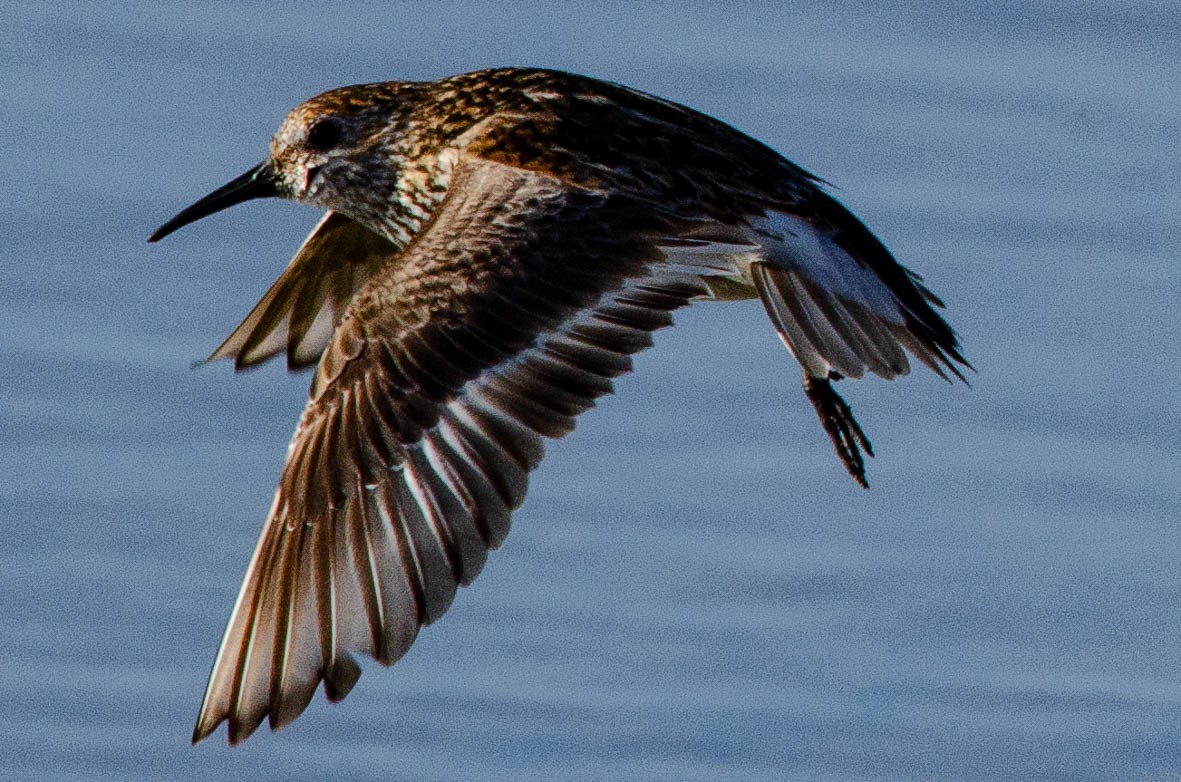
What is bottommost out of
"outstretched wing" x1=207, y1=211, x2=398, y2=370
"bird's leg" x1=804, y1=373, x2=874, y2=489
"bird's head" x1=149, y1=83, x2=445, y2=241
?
"outstretched wing" x1=207, y1=211, x2=398, y2=370

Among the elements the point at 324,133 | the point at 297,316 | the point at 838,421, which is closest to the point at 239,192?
the point at 324,133

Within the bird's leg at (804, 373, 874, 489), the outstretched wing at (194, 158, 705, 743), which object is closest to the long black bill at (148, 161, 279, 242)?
the outstretched wing at (194, 158, 705, 743)

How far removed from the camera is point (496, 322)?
816 cm

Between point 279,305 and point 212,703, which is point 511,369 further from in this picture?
point 279,305

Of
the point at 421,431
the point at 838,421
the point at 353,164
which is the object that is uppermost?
the point at 838,421

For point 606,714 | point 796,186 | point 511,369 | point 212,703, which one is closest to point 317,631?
point 212,703

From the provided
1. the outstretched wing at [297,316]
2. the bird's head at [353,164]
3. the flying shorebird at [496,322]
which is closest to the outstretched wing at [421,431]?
the flying shorebird at [496,322]

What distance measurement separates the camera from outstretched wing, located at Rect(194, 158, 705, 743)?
25.7ft

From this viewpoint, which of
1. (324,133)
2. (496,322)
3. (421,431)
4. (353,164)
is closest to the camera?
(421,431)

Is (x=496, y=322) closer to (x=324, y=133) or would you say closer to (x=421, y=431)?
(x=421, y=431)

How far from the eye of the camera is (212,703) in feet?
25.6

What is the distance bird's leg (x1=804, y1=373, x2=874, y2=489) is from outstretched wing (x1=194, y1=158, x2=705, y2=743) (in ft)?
3.31

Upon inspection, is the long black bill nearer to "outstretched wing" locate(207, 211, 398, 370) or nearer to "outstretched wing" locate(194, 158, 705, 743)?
"outstretched wing" locate(207, 211, 398, 370)

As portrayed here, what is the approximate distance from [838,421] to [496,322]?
1.49 metres
